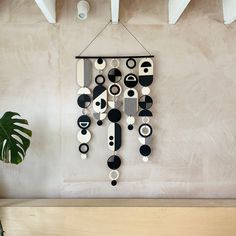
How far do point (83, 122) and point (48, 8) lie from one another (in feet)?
2.12

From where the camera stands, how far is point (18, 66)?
1806 mm

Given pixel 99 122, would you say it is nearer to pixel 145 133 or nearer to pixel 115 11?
pixel 145 133

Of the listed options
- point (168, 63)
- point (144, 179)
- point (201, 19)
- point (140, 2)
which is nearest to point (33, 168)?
point (144, 179)

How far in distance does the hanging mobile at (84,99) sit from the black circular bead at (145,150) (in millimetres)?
310

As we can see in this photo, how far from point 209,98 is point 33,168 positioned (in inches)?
43.6

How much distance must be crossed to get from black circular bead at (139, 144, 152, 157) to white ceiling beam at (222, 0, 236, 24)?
0.86 metres

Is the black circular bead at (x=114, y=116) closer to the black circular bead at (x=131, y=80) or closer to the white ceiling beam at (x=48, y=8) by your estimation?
the black circular bead at (x=131, y=80)

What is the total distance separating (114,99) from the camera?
1807mm

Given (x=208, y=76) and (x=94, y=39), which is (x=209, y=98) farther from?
(x=94, y=39)

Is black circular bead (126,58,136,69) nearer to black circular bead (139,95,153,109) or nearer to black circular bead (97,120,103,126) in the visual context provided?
black circular bead (139,95,153,109)

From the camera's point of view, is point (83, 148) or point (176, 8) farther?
point (83, 148)

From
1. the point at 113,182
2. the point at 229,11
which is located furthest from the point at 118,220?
the point at 229,11

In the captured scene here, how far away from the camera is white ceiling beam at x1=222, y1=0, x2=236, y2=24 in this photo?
1.70 m

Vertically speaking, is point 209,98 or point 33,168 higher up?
point 209,98
